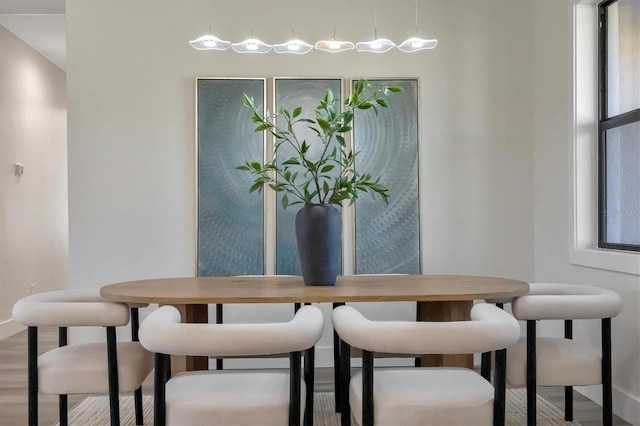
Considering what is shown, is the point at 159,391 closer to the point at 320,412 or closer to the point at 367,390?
the point at 367,390

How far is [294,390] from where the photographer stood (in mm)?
1707

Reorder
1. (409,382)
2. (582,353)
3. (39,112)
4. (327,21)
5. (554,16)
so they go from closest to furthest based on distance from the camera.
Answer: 1. (409,382)
2. (582,353)
3. (554,16)
4. (327,21)
5. (39,112)

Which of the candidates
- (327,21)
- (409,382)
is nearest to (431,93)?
(327,21)

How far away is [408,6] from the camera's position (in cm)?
387

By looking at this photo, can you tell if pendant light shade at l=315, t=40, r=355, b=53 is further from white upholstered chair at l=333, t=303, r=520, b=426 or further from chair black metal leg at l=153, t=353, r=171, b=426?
chair black metal leg at l=153, t=353, r=171, b=426

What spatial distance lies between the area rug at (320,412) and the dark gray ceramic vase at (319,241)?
2.54 feet

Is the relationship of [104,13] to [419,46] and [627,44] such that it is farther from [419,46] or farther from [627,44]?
[627,44]

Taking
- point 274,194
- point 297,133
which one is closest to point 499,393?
point 274,194

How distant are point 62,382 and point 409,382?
4.37 feet

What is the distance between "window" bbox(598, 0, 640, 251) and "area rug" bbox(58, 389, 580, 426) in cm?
97

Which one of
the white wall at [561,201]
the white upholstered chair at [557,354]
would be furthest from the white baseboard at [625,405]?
the white upholstered chair at [557,354]

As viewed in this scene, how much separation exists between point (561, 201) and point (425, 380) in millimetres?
2053

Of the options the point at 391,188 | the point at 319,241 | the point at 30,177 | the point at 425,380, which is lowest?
the point at 425,380

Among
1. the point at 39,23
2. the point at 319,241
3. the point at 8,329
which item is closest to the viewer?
the point at 319,241
